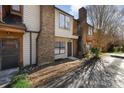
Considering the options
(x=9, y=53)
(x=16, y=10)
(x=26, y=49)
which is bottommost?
(x=9, y=53)

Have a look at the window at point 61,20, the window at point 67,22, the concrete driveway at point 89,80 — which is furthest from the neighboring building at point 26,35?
the concrete driveway at point 89,80

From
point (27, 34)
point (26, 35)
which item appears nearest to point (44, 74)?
point (26, 35)

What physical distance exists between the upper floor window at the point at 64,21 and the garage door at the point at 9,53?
819 cm

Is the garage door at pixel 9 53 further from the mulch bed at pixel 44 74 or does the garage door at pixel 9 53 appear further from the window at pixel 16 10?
the window at pixel 16 10

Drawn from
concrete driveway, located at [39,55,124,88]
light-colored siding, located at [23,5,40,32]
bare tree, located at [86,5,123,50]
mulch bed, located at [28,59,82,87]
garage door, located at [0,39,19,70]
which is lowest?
concrete driveway, located at [39,55,124,88]

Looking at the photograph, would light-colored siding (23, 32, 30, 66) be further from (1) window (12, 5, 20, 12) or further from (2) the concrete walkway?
(1) window (12, 5, 20, 12)

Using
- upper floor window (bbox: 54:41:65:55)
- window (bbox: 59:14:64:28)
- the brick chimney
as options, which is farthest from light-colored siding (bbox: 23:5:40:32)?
the brick chimney

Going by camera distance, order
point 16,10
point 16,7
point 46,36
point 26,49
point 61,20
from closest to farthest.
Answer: point 16,10 < point 16,7 < point 26,49 < point 46,36 < point 61,20

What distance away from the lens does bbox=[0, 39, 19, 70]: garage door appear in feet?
35.3

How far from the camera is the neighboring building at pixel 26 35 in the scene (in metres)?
10.8

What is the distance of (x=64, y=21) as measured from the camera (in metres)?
19.9

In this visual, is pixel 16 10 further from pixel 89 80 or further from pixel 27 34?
pixel 89 80

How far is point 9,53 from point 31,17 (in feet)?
11.9
